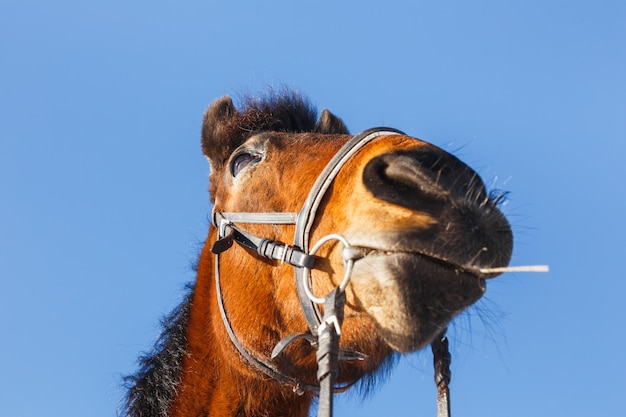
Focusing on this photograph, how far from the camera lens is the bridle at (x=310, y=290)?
4016 millimetres

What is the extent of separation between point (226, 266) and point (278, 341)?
2.62 feet

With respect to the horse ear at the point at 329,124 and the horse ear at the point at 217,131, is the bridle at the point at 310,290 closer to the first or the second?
the horse ear at the point at 217,131

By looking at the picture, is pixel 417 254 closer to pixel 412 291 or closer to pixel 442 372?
pixel 412 291

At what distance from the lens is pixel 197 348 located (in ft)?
18.7

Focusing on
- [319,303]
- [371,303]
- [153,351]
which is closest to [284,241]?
[319,303]

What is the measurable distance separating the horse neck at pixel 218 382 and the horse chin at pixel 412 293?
58.3 inches

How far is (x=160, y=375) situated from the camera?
563cm

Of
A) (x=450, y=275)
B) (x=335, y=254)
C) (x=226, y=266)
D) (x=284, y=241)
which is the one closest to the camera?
(x=450, y=275)

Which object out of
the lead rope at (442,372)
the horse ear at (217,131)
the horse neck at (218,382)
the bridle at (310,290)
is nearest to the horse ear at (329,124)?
the horse ear at (217,131)

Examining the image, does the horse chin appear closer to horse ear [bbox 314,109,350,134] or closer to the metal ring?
the metal ring

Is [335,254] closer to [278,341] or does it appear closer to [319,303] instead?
[319,303]

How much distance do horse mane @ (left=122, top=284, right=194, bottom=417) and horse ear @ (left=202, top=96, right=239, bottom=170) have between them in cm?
128

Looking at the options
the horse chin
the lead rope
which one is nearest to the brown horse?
the horse chin

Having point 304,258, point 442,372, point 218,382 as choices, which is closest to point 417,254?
point 304,258
